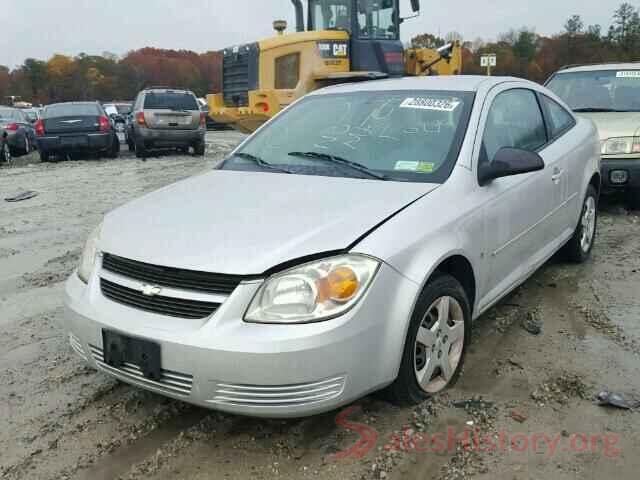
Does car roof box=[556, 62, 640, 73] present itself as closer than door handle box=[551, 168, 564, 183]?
No

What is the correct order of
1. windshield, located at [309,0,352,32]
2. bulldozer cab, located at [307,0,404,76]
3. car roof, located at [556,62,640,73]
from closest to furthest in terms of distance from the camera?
car roof, located at [556,62,640,73], bulldozer cab, located at [307,0,404,76], windshield, located at [309,0,352,32]

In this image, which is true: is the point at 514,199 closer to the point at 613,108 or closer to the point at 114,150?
the point at 613,108

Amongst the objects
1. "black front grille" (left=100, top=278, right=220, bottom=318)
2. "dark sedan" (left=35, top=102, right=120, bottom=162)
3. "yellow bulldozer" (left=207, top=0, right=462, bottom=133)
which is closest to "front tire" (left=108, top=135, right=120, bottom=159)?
"dark sedan" (left=35, top=102, right=120, bottom=162)

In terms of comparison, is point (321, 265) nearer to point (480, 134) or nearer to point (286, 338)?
point (286, 338)

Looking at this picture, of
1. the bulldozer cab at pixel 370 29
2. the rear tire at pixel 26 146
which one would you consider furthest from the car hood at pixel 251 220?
the rear tire at pixel 26 146

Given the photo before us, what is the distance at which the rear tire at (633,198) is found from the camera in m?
7.10

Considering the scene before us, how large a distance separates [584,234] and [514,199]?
74.5 inches

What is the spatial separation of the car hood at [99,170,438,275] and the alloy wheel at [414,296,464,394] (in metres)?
0.55

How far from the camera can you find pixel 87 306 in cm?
282

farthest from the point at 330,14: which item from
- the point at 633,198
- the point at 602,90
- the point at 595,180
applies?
the point at 595,180

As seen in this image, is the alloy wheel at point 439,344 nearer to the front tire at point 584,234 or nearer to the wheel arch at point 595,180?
the front tire at point 584,234

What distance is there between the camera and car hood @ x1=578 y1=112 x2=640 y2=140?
6.85 m

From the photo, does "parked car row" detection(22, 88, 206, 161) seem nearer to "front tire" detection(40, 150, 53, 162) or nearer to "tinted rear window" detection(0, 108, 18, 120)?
"front tire" detection(40, 150, 53, 162)

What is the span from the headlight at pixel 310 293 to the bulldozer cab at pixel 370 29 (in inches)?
374
